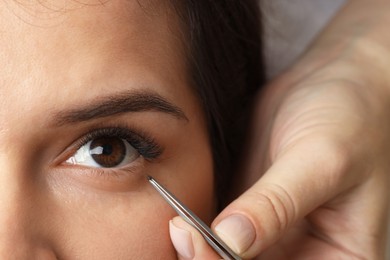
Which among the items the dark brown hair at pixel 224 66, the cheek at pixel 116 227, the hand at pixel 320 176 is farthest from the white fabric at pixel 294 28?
the cheek at pixel 116 227

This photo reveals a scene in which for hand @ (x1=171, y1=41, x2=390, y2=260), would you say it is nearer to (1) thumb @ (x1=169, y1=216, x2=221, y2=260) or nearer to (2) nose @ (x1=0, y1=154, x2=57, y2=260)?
(1) thumb @ (x1=169, y1=216, x2=221, y2=260)

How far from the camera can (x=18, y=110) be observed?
3.01 feet

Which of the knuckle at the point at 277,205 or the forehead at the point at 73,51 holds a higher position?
the forehead at the point at 73,51

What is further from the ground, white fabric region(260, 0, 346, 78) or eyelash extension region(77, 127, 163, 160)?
white fabric region(260, 0, 346, 78)

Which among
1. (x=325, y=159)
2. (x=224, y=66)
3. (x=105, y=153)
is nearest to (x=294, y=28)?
(x=224, y=66)

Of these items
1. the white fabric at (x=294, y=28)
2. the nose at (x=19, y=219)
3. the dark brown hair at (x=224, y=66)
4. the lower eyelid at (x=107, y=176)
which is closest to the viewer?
the nose at (x=19, y=219)

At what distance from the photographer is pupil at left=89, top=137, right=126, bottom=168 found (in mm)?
1052

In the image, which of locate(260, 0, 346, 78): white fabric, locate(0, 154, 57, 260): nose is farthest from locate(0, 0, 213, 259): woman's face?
locate(260, 0, 346, 78): white fabric

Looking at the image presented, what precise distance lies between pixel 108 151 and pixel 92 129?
72 mm

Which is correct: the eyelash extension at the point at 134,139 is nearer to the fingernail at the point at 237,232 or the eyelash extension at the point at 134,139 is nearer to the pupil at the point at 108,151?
the pupil at the point at 108,151

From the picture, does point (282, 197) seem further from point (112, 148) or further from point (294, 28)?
point (294, 28)

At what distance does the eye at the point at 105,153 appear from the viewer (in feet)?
3.43

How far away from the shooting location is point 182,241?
0.99 metres

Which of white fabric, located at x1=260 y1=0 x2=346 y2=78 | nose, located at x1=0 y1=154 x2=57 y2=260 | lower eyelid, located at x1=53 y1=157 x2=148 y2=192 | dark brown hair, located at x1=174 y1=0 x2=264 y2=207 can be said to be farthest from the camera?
white fabric, located at x1=260 y1=0 x2=346 y2=78
